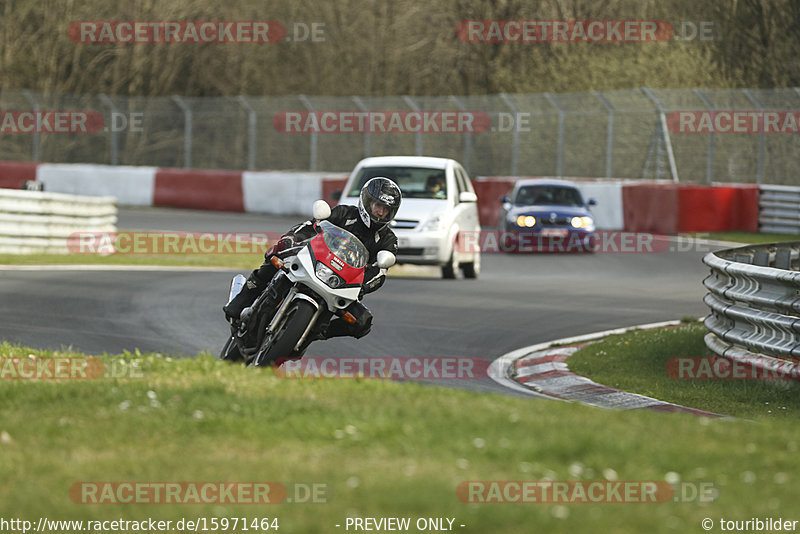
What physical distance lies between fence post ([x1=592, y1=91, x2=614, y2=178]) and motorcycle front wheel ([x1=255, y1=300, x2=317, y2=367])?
23.2m

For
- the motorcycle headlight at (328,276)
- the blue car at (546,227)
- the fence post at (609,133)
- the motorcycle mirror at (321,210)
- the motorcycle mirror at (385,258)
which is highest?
the fence post at (609,133)

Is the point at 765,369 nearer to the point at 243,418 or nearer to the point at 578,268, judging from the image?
the point at 243,418

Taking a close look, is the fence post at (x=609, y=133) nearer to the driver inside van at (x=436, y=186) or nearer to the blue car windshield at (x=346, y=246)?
the driver inside van at (x=436, y=186)

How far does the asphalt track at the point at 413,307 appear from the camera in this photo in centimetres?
1217

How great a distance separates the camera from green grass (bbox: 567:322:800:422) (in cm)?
941

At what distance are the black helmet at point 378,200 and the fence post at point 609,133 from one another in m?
22.5

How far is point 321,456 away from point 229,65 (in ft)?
142

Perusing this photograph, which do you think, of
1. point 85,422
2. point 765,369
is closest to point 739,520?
point 85,422

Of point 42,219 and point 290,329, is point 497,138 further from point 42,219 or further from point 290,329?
point 290,329

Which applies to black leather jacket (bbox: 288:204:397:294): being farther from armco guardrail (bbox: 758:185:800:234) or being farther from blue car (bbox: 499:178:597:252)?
armco guardrail (bbox: 758:185:800:234)

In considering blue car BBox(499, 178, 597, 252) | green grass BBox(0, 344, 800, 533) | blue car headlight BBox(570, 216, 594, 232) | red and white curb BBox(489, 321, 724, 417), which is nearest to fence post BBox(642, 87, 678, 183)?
blue car BBox(499, 178, 597, 252)

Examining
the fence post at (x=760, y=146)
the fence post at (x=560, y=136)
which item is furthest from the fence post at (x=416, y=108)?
the fence post at (x=760, y=146)

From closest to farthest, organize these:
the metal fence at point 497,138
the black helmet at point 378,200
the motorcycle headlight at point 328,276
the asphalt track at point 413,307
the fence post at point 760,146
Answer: the motorcycle headlight at point 328,276 < the black helmet at point 378,200 < the asphalt track at point 413,307 < the fence post at point 760,146 < the metal fence at point 497,138

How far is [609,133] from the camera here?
3106cm
